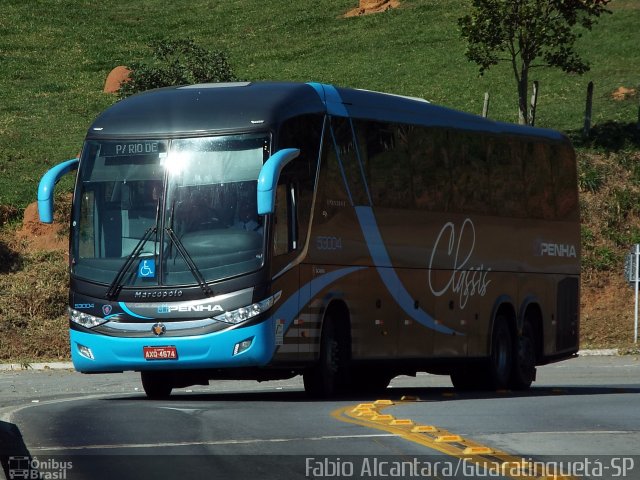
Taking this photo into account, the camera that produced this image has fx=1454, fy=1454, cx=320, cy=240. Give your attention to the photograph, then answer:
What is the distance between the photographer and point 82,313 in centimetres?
1873

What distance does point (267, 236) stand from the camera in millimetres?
18141

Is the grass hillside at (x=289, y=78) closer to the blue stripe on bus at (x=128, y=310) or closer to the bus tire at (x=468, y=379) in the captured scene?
the bus tire at (x=468, y=379)

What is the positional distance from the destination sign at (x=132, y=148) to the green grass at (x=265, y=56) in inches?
999

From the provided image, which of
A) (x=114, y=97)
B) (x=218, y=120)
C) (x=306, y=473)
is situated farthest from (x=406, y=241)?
(x=114, y=97)

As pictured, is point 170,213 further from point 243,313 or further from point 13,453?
point 13,453

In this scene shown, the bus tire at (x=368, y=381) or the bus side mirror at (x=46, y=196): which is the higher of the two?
the bus side mirror at (x=46, y=196)

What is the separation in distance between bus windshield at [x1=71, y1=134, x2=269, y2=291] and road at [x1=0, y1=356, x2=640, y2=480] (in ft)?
5.74

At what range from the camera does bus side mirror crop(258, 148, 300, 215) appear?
57.4ft

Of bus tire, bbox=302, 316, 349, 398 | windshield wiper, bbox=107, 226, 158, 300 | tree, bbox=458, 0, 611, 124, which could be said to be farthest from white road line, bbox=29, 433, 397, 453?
tree, bbox=458, 0, 611, 124

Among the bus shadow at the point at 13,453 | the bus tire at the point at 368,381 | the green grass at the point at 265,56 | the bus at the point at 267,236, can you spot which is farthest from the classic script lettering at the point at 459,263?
the green grass at the point at 265,56

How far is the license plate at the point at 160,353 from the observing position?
1806cm

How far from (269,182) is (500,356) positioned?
26.4ft

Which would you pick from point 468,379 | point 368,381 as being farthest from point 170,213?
point 468,379

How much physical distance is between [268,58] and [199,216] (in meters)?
49.4
